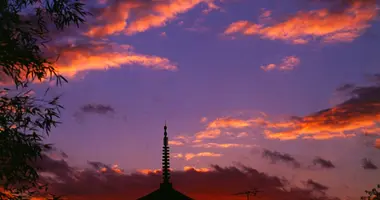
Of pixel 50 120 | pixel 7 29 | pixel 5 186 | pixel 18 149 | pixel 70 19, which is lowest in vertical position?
pixel 5 186

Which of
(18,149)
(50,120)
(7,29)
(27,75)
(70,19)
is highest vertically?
(70,19)

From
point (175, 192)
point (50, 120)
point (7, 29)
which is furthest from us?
point (175, 192)

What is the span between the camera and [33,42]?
1708cm

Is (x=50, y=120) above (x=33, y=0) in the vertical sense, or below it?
below

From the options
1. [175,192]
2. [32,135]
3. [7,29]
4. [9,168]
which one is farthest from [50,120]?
[175,192]

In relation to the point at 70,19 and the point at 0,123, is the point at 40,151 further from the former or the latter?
the point at 70,19

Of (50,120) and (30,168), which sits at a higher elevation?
(50,120)

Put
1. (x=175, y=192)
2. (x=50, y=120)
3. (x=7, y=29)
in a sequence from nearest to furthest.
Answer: (x=7, y=29) → (x=50, y=120) → (x=175, y=192)

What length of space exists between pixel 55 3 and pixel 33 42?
1.65 metres

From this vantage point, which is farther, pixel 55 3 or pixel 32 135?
pixel 55 3

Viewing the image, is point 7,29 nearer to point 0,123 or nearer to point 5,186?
point 0,123

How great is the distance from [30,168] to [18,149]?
813 millimetres

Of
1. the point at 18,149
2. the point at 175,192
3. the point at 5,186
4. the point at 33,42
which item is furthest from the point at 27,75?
the point at 175,192

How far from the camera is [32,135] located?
16438 mm
